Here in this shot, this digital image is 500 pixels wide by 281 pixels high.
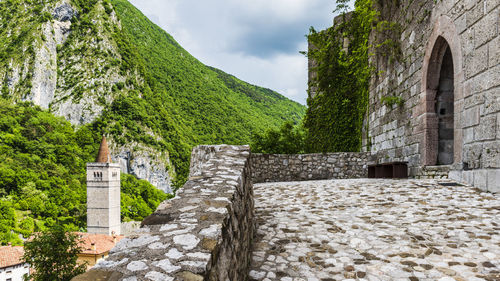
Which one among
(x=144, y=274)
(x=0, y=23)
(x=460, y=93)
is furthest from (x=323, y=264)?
(x=0, y=23)

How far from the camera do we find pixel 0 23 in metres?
68.2

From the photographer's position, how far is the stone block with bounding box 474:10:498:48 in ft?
15.9

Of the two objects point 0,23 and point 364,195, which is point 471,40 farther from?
point 0,23

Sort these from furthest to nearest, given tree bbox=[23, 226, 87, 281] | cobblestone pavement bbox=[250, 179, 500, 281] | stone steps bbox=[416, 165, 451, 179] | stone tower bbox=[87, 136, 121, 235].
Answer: stone tower bbox=[87, 136, 121, 235] < tree bbox=[23, 226, 87, 281] < stone steps bbox=[416, 165, 451, 179] < cobblestone pavement bbox=[250, 179, 500, 281]

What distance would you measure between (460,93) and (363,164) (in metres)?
5.00

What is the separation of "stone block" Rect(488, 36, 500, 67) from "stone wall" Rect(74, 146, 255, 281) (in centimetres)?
457

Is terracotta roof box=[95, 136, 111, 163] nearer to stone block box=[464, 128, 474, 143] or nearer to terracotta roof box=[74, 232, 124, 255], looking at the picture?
terracotta roof box=[74, 232, 124, 255]

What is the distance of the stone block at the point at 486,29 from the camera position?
4.84m

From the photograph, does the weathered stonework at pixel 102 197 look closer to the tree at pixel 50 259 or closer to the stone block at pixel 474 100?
the tree at pixel 50 259

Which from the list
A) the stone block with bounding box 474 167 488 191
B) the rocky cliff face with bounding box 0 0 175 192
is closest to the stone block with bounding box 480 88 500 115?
the stone block with bounding box 474 167 488 191

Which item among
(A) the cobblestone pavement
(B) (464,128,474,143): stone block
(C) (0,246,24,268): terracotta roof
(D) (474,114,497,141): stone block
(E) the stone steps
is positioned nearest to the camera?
(A) the cobblestone pavement

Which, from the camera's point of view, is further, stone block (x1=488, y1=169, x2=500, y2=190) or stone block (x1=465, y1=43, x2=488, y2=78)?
stone block (x1=465, y1=43, x2=488, y2=78)

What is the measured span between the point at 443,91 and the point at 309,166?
469 cm

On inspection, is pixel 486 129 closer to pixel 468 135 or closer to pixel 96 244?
pixel 468 135
